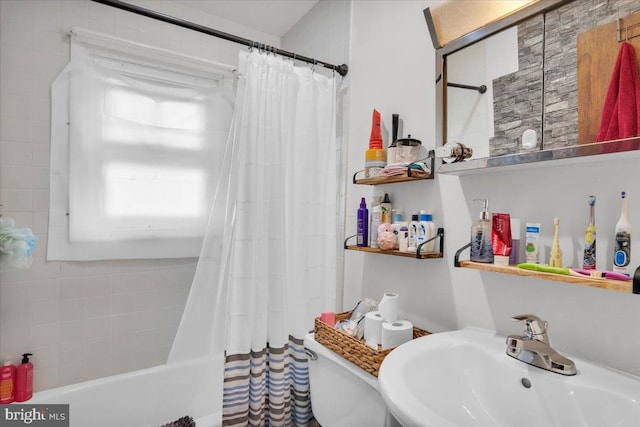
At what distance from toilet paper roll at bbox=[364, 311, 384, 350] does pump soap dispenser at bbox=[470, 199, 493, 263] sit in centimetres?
38

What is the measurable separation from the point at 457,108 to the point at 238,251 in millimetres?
1007

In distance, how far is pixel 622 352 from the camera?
782 mm

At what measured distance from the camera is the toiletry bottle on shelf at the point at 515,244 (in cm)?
97

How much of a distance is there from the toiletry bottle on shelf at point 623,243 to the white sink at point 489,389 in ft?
0.82

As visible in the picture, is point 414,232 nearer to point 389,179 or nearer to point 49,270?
point 389,179

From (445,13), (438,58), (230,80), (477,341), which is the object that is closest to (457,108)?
(438,58)

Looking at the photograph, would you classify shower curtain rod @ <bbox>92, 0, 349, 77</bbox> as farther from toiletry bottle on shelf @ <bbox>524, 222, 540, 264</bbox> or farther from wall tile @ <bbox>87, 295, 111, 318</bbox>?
wall tile @ <bbox>87, 295, 111, 318</bbox>

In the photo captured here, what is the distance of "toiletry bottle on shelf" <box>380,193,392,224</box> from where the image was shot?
138cm

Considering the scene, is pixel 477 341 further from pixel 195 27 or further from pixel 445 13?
pixel 195 27

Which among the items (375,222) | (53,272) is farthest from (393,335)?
(53,272)

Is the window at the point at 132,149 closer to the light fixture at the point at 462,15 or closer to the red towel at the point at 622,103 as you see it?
the light fixture at the point at 462,15

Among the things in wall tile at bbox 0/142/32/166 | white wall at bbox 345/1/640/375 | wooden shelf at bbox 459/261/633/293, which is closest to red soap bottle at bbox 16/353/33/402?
wall tile at bbox 0/142/32/166

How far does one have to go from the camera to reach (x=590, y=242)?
0.80 meters

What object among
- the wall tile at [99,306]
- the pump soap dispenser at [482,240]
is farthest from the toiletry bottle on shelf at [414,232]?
the wall tile at [99,306]
